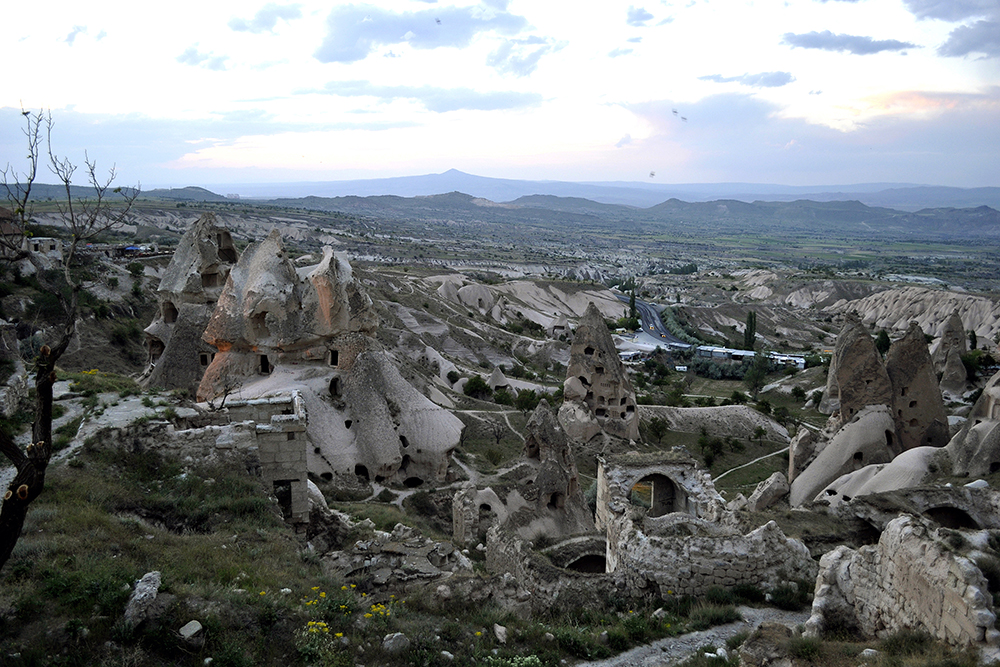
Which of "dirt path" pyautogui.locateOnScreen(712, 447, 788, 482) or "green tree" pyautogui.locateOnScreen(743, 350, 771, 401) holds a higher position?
"dirt path" pyautogui.locateOnScreen(712, 447, 788, 482)

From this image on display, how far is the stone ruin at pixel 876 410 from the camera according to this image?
75.5 feet

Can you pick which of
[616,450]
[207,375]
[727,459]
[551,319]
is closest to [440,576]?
[207,375]

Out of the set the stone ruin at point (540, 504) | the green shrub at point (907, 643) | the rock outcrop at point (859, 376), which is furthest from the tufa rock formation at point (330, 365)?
the green shrub at point (907, 643)

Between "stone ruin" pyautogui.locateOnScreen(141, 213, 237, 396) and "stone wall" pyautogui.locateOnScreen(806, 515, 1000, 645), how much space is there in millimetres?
23412

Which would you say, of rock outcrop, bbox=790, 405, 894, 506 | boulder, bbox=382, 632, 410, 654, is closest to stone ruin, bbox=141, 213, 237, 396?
boulder, bbox=382, 632, 410, 654

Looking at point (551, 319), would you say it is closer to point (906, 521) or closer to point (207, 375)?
point (207, 375)

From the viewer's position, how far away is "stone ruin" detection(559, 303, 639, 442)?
32.1m

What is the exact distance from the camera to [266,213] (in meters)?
176

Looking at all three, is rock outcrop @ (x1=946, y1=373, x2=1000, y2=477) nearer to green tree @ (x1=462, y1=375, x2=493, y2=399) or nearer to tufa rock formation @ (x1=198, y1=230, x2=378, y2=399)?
tufa rock formation @ (x1=198, y1=230, x2=378, y2=399)

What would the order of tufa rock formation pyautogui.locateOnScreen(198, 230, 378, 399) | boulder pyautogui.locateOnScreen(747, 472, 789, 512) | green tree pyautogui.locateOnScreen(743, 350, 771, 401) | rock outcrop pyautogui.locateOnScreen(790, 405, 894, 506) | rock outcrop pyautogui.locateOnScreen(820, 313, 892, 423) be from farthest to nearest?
green tree pyautogui.locateOnScreen(743, 350, 771, 401)
rock outcrop pyautogui.locateOnScreen(820, 313, 892, 423)
tufa rock formation pyautogui.locateOnScreen(198, 230, 378, 399)
boulder pyautogui.locateOnScreen(747, 472, 789, 512)
rock outcrop pyautogui.locateOnScreen(790, 405, 894, 506)

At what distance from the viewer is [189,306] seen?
27922 mm

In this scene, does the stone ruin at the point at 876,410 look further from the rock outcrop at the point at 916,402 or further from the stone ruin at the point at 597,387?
the stone ruin at the point at 597,387

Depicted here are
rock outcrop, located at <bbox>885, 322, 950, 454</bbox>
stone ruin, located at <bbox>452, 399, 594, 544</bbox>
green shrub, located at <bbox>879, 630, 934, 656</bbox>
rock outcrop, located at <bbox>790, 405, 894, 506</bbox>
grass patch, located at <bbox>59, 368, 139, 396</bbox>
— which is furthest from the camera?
rock outcrop, located at <bbox>885, 322, 950, 454</bbox>

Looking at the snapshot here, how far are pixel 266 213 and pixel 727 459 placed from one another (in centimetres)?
16274
